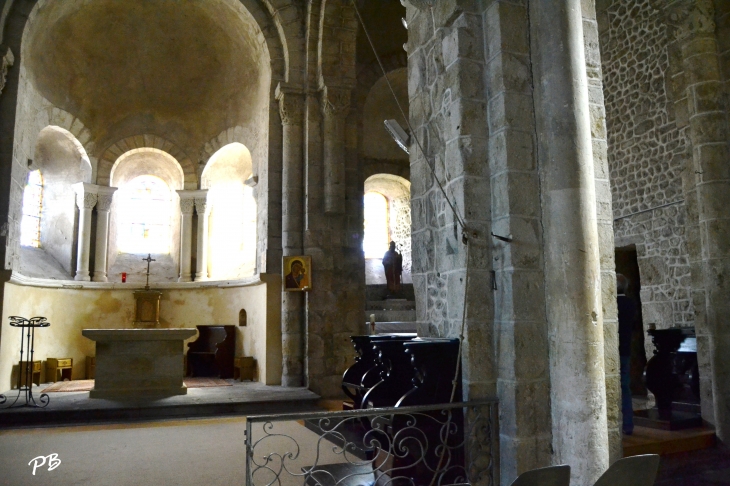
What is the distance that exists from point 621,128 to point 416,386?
28.5 ft

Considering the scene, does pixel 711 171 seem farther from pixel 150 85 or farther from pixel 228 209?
pixel 150 85

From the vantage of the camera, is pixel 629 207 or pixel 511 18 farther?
pixel 629 207

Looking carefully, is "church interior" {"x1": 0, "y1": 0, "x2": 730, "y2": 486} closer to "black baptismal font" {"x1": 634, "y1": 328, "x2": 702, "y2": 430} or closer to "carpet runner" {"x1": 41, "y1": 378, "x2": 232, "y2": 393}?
"black baptismal font" {"x1": 634, "y1": 328, "x2": 702, "y2": 430}

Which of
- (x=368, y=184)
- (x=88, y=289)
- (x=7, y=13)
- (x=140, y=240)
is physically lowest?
(x=88, y=289)

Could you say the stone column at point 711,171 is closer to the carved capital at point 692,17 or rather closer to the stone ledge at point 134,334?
the carved capital at point 692,17

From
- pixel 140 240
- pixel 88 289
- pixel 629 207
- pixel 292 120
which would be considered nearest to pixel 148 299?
pixel 88 289

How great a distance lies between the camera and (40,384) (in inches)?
402

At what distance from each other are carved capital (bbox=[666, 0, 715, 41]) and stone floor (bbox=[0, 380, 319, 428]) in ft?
23.4

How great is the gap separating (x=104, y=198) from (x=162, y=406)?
6.11m

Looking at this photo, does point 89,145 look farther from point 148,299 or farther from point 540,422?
point 540,422

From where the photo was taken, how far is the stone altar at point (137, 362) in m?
8.16

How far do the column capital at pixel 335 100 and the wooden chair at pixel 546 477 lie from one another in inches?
334

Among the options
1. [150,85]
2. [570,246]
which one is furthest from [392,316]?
[570,246]

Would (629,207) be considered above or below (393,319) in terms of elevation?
above
